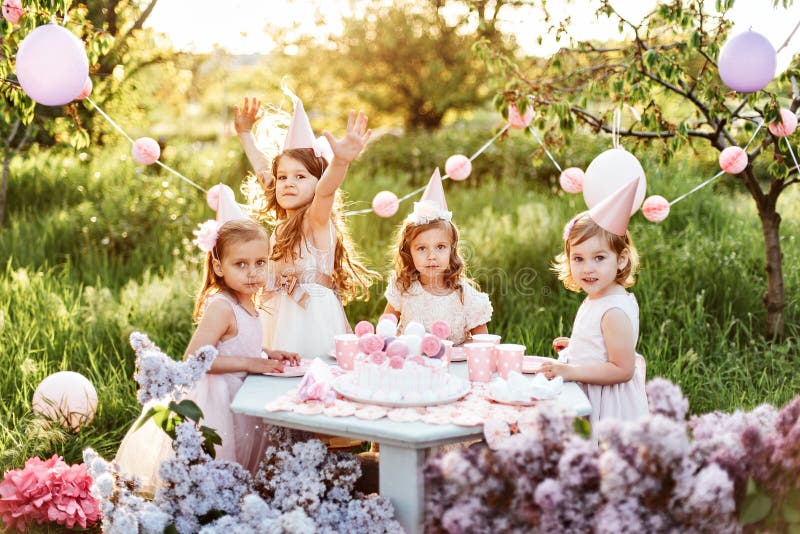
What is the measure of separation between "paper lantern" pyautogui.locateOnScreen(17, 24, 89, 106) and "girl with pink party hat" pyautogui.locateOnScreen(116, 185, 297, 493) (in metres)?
0.86

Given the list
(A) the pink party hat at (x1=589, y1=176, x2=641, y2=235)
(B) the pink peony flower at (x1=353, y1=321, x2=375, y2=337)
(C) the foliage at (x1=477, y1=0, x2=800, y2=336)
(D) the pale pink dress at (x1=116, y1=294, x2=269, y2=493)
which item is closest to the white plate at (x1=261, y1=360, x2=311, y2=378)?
(D) the pale pink dress at (x1=116, y1=294, x2=269, y2=493)

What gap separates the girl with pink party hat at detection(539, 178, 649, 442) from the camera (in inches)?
124

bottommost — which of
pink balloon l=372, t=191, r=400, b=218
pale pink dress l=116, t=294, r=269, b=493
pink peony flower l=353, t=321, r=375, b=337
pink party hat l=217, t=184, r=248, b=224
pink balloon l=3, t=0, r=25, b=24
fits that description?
pale pink dress l=116, t=294, r=269, b=493

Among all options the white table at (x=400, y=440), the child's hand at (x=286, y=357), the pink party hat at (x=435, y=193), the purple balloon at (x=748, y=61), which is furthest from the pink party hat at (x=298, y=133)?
the purple balloon at (x=748, y=61)

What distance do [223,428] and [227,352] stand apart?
31 cm

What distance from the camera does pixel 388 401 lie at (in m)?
2.74

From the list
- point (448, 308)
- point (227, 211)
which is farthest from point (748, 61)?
→ point (227, 211)

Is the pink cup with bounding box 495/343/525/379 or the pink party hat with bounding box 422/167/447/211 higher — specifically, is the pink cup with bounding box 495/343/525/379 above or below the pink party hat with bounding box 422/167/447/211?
below

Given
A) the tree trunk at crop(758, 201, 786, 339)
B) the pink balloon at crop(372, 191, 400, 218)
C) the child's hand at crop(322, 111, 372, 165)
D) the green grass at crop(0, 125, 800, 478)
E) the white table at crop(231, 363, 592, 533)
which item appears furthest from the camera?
the tree trunk at crop(758, 201, 786, 339)

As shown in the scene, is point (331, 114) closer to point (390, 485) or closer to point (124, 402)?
point (124, 402)

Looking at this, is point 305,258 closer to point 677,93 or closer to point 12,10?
point 12,10

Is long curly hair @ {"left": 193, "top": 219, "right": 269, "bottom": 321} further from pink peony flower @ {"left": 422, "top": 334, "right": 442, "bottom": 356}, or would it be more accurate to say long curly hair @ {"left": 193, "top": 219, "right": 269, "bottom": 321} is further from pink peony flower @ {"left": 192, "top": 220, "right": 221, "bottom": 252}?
pink peony flower @ {"left": 422, "top": 334, "right": 442, "bottom": 356}

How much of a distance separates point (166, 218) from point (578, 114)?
367cm

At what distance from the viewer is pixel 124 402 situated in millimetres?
4375
